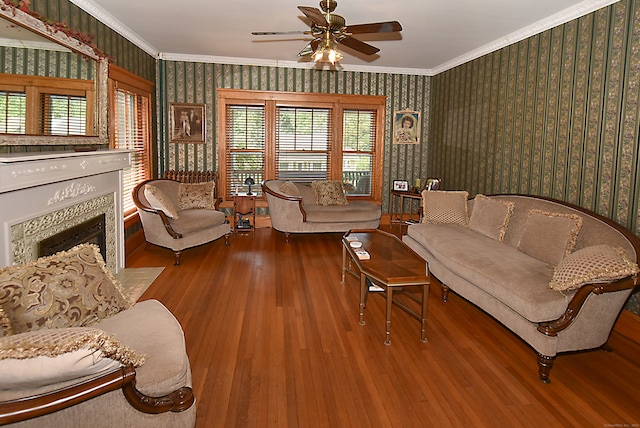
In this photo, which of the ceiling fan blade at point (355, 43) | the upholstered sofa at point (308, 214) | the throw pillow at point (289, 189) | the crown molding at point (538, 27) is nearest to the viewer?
the ceiling fan blade at point (355, 43)

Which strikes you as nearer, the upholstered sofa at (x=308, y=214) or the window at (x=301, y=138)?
the upholstered sofa at (x=308, y=214)

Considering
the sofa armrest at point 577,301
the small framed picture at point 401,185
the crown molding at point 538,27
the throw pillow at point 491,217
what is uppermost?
the crown molding at point 538,27

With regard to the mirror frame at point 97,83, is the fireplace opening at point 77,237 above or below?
below

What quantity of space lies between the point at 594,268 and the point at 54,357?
2.87m

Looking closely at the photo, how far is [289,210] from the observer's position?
20.9 feet

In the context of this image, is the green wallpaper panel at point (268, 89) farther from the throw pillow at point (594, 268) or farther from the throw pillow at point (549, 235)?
the throw pillow at point (594, 268)

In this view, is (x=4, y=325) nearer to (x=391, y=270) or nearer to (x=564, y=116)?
(x=391, y=270)

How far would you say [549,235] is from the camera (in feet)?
12.1

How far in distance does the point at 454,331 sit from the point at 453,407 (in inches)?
43.2

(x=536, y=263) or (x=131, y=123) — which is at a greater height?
(x=131, y=123)

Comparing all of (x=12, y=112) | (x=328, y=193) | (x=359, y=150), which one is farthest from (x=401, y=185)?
(x=12, y=112)

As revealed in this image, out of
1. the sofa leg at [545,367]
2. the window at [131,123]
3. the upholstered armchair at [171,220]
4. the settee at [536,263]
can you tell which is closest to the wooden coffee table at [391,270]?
the settee at [536,263]

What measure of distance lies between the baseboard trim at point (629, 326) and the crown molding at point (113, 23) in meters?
5.73

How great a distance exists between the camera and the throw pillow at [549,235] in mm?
3500
